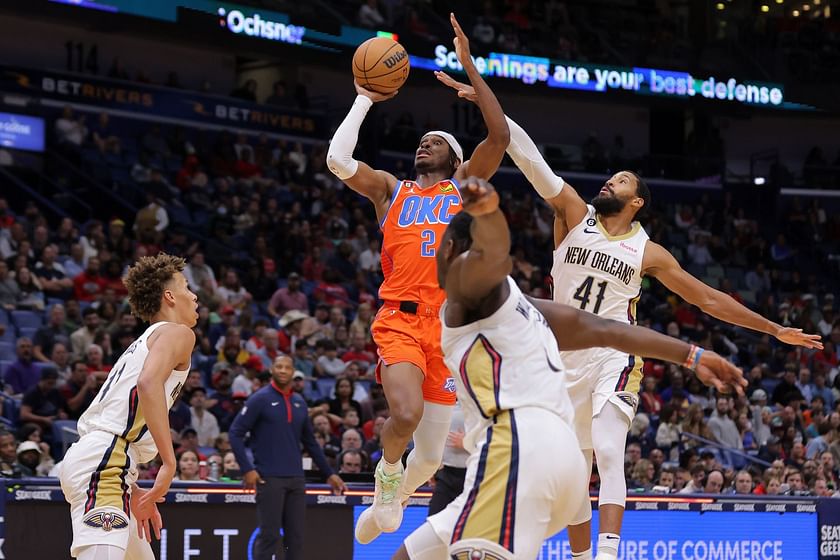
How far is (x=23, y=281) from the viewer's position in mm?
16156

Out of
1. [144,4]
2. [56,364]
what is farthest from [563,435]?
[144,4]

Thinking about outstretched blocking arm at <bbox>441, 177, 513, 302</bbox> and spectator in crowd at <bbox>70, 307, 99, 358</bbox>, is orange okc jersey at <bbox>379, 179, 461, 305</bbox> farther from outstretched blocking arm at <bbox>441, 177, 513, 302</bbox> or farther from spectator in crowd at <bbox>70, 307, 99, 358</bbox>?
spectator in crowd at <bbox>70, 307, 99, 358</bbox>

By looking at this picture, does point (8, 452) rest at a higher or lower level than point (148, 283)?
lower

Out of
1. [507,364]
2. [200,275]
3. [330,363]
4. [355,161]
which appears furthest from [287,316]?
[507,364]

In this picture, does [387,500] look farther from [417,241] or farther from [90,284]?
[90,284]

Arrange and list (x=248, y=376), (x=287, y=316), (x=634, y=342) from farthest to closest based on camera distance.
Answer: (x=287, y=316) → (x=248, y=376) → (x=634, y=342)

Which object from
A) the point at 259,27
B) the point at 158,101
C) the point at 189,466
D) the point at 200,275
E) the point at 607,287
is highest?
the point at 259,27

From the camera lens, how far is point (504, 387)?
5.10 metres

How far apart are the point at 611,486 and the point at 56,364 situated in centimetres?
884

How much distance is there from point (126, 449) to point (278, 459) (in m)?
4.75

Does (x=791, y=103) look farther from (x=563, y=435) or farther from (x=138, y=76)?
(x=563, y=435)

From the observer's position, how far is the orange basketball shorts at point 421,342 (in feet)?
24.1

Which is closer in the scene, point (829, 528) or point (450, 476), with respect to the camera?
point (450, 476)

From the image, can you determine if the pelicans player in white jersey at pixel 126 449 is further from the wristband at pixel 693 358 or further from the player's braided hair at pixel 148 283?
the wristband at pixel 693 358
